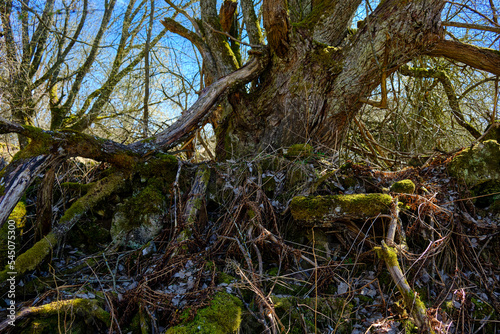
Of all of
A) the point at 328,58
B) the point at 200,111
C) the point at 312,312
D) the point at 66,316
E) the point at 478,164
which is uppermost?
the point at 328,58

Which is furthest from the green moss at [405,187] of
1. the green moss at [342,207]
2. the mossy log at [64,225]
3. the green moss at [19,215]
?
the green moss at [19,215]

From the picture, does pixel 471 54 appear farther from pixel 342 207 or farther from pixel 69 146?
pixel 69 146

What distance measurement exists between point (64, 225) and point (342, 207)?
264 centimetres

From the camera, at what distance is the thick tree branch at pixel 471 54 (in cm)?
384

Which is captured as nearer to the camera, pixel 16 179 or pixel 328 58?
pixel 16 179

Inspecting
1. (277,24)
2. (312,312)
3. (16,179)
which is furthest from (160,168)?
(277,24)

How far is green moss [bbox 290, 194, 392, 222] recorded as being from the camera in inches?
110

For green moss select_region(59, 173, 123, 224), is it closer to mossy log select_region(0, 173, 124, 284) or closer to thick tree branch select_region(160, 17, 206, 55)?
mossy log select_region(0, 173, 124, 284)

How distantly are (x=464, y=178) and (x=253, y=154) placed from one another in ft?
8.12

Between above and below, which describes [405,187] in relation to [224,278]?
above

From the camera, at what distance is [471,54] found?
12.9ft

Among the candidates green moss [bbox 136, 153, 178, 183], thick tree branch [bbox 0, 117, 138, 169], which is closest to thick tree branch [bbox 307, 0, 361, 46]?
green moss [bbox 136, 153, 178, 183]

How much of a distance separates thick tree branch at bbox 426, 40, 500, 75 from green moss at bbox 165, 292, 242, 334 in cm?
399

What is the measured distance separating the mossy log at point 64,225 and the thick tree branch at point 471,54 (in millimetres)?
4346
